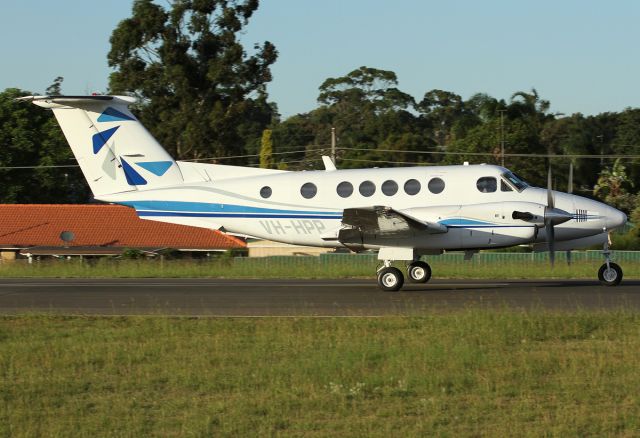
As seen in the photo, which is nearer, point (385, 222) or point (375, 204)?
point (385, 222)

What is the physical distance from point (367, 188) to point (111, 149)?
6.37 m

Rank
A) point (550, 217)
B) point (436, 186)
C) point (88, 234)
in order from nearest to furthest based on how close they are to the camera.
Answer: point (550, 217)
point (436, 186)
point (88, 234)

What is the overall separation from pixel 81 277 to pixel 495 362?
17.7 metres

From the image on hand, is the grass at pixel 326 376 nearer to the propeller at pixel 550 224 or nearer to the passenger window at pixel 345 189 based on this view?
the propeller at pixel 550 224

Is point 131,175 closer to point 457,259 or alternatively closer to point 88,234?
point 457,259

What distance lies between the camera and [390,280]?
2025cm

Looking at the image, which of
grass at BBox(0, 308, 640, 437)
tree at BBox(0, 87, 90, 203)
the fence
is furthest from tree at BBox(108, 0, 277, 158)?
grass at BBox(0, 308, 640, 437)

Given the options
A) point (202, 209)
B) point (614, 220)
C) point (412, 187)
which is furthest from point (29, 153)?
point (614, 220)

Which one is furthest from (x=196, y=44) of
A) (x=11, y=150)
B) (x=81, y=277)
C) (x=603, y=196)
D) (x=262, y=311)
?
(x=262, y=311)

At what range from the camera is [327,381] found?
10711 millimetres

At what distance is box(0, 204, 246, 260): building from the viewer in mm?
41938

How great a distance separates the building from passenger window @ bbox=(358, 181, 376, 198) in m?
21.5

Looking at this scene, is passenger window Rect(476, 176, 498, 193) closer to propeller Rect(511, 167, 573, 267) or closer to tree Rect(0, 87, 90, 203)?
propeller Rect(511, 167, 573, 267)

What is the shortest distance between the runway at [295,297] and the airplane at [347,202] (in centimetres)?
98
